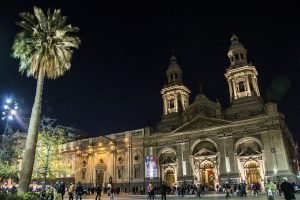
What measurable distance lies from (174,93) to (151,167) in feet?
56.4

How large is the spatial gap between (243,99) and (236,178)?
14.5 metres

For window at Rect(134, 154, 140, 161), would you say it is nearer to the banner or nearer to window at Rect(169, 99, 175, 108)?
the banner

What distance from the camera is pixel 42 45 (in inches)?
884

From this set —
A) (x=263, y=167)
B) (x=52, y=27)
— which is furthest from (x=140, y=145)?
(x=52, y=27)

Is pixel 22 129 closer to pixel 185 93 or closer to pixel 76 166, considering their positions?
pixel 76 166

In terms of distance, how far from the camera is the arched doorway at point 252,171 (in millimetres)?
43438

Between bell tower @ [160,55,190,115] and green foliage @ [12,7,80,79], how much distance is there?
38.0 meters

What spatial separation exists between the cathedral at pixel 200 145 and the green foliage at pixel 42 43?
1255 inches

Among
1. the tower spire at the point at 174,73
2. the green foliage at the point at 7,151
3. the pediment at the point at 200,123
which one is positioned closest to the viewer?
the green foliage at the point at 7,151

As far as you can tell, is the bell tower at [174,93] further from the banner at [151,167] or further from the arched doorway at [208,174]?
the arched doorway at [208,174]

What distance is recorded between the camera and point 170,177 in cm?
5212

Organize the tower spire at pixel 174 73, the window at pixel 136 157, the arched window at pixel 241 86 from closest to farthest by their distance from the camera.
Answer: the arched window at pixel 241 86, the window at pixel 136 157, the tower spire at pixel 174 73

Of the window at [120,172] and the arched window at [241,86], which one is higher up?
the arched window at [241,86]

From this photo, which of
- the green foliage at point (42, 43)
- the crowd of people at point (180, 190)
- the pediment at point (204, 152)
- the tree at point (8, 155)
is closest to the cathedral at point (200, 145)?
the pediment at point (204, 152)
